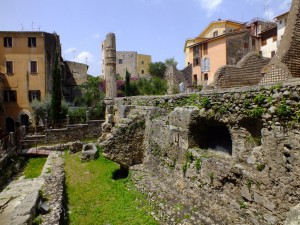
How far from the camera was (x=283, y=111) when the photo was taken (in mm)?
4730

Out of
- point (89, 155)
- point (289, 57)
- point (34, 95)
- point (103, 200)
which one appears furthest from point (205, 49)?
point (103, 200)

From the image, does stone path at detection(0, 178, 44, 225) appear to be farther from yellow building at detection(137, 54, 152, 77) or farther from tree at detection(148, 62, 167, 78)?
yellow building at detection(137, 54, 152, 77)

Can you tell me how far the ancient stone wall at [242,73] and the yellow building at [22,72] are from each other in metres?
25.5

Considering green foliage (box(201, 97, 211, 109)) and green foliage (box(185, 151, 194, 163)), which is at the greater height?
green foliage (box(201, 97, 211, 109))

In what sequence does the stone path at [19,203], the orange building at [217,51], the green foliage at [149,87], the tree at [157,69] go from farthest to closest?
the tree at [157,69], the green foliage at [149,87], the orange building at [217,51], the stone path at [19,203]

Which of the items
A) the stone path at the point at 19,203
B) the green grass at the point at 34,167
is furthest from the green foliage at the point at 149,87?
the stone path at the point at 19,203

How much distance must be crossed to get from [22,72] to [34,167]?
59.7ft

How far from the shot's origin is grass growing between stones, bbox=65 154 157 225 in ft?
25.5

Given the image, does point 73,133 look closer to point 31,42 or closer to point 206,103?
point 31,42

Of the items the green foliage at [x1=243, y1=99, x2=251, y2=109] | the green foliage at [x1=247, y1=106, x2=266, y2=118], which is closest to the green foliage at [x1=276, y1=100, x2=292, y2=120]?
the green foliage at [x1=247, y1=106, x2=266, y2=118]

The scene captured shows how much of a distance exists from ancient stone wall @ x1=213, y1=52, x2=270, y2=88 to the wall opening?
274 cm

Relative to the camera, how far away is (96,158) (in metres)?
15.0

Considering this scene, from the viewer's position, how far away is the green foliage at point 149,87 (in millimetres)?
35431

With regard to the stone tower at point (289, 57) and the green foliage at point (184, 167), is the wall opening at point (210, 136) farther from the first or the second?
the stone tower at point (289, 57)
